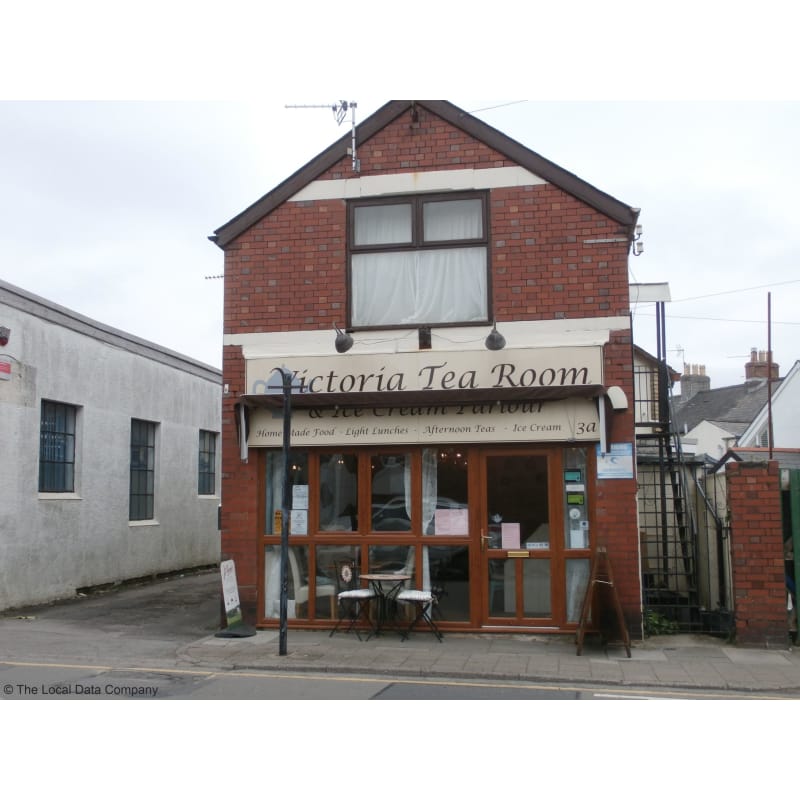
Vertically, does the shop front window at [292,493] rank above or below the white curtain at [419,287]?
below

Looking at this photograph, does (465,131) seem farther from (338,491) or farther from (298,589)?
(298,589)

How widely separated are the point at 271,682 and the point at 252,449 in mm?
3764

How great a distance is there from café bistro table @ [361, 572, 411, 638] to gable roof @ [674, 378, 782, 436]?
89.4 feet

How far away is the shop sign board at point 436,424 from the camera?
35.1 ft

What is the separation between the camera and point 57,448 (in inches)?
583

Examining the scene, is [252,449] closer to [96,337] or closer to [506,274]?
[506,274]

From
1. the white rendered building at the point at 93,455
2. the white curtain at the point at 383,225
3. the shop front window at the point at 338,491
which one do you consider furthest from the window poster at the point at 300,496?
the white rendered building at the point at 93,455

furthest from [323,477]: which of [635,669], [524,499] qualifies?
[635,669]

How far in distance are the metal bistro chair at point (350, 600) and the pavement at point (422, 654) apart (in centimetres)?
29

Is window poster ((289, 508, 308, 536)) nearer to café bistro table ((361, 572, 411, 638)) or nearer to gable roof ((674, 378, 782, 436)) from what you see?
café bistro table ((361, 572, 411, 638))

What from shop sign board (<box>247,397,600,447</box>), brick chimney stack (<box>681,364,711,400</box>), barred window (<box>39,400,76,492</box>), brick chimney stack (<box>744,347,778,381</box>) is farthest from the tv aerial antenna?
brick chimney stack (<box>681,364,711,400</box>)

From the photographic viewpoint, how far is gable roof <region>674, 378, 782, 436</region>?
3834 cm

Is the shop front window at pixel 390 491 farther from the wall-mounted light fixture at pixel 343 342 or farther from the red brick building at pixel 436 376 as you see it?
the wall-mounted light fixture at pixel 343 342

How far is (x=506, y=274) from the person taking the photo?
11.2m
